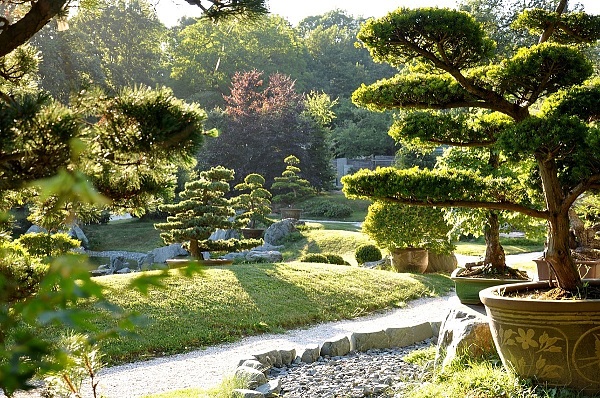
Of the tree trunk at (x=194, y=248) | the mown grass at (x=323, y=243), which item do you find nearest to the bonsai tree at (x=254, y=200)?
the mown grass at (x=323, y=243)

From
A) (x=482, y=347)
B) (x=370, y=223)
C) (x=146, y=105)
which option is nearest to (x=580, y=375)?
(x=482, y=347)

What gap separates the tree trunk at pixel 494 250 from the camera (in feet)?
18.3

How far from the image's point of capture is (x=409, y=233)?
11820 millimetres

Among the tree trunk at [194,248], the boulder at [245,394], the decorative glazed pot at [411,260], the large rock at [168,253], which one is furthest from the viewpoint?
the large rock at [168,253]

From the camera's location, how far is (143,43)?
1316 inches

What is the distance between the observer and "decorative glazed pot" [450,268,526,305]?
493 cm

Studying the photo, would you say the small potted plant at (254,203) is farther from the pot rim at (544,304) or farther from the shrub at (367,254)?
the pot rim at (544,304)

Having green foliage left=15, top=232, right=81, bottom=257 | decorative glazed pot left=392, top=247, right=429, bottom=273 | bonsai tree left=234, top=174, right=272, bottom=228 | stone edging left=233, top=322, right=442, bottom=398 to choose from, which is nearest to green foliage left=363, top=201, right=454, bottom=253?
decorative glazed pot left=392, top=247, right=429, bottom=273

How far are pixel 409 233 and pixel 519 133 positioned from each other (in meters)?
8.44

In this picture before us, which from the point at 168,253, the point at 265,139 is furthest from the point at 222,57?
the point at 168,253

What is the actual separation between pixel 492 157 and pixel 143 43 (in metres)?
30.4

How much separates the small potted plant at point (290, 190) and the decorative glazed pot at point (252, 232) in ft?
11.0

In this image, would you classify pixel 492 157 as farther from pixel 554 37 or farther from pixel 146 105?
pixel 146 105

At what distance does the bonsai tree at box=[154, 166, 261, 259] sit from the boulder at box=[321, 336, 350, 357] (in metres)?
6.07
